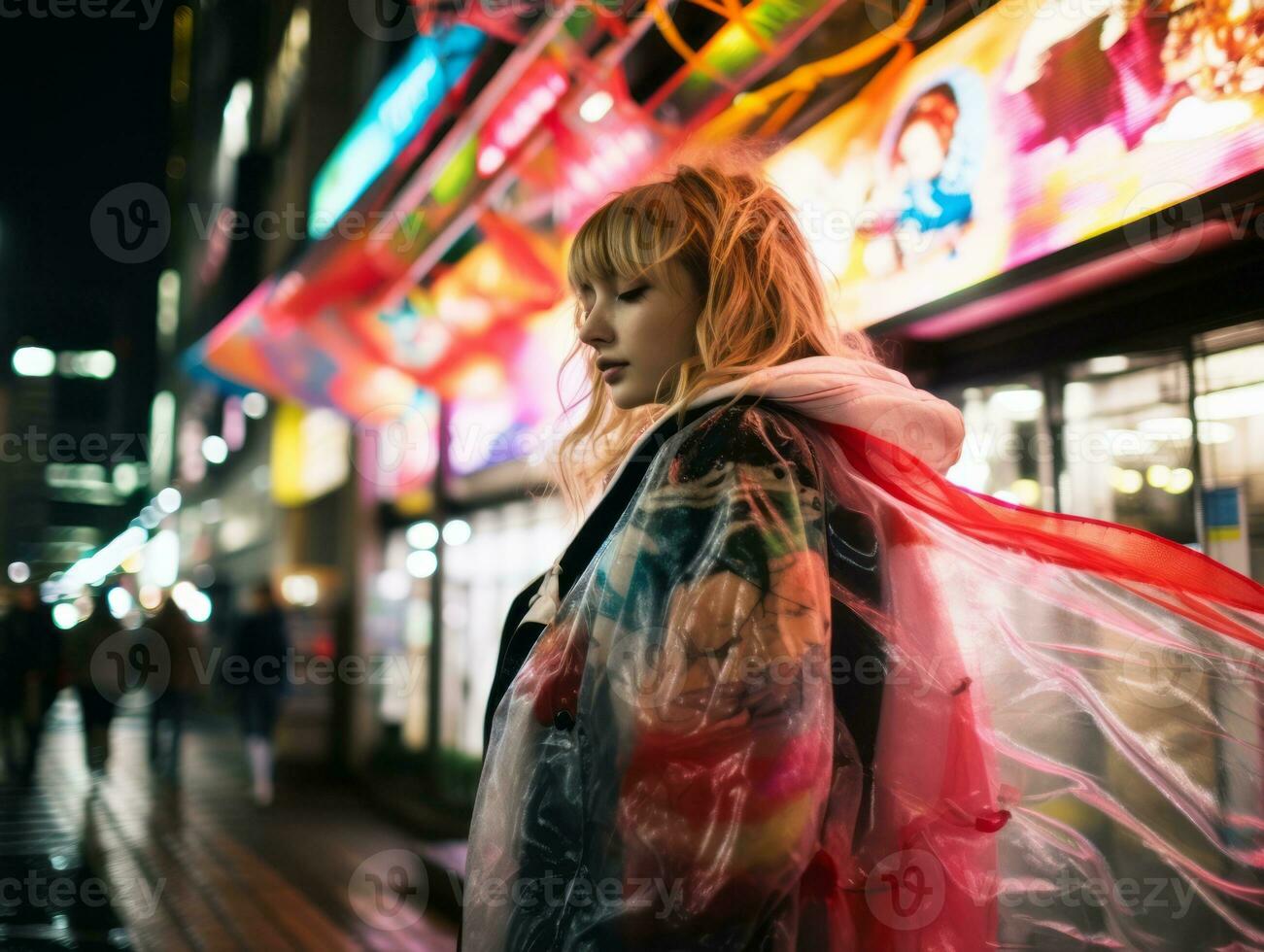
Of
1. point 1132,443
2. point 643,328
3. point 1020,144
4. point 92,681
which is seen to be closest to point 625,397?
point 643,328

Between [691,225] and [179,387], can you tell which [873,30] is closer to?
[691,225]

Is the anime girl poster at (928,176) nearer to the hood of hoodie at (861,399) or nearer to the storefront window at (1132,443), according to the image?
the storefront window at (1132,443)

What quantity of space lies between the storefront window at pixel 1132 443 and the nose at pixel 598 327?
2392 mm

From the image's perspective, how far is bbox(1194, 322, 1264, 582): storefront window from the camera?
296 centimetres

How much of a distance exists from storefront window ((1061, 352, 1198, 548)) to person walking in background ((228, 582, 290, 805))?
7.96 meters

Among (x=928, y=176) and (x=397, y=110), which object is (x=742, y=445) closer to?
(x=928, y=176)

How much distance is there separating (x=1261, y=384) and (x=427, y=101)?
5.64 metres

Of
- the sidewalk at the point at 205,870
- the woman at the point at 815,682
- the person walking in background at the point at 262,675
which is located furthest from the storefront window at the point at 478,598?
the woman at the point at 815,682

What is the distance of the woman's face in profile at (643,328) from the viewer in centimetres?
135

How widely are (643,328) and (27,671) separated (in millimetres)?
10407

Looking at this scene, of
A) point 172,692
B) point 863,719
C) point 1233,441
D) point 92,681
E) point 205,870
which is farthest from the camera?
point 172,692

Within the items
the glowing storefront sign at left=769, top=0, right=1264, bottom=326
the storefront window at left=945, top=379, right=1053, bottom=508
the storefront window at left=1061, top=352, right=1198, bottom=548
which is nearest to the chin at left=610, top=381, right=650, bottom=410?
the glowing storefront sign at left=769, top=0, right=1264, bottom=326

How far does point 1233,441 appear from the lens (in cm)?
305

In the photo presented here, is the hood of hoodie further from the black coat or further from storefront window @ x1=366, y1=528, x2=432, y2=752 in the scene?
storefront window @ x1=366, y1=528, x2=432, y2=752
